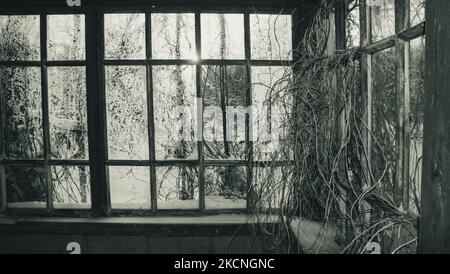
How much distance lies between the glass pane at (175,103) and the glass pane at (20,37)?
3.16 feet

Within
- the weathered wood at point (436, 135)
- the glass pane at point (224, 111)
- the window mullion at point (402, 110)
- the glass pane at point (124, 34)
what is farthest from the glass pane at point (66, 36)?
the weathered wood at point (436, 135)

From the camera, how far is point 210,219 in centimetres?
294

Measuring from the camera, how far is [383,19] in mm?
1859

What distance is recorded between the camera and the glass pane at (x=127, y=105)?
9.90ft

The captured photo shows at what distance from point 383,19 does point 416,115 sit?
540mm

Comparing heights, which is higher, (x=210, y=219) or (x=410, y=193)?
(x=410, y=193)

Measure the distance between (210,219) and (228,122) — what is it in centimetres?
76

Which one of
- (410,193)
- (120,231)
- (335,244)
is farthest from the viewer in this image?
(120,231)

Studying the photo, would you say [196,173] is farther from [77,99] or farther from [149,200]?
[77,99]

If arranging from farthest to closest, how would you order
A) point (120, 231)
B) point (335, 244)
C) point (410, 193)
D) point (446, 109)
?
1. point (120, 231)
2. point (335, 244)
3. point (410, 193)
4. point (446, 109)

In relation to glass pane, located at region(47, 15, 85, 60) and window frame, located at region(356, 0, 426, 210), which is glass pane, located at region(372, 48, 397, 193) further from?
glass pane, located at region(47, 15, 85, 60)

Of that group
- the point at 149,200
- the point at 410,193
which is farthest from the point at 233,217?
the point at 410,193

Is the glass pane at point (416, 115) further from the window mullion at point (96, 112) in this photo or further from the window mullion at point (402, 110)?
the window mullion at point (96, 112)

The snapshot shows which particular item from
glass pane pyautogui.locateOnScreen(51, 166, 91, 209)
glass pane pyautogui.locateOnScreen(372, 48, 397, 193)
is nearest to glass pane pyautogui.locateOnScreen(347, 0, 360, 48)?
glass pane pyautogui.locateOnScreen(372, 48, 397, 193)
